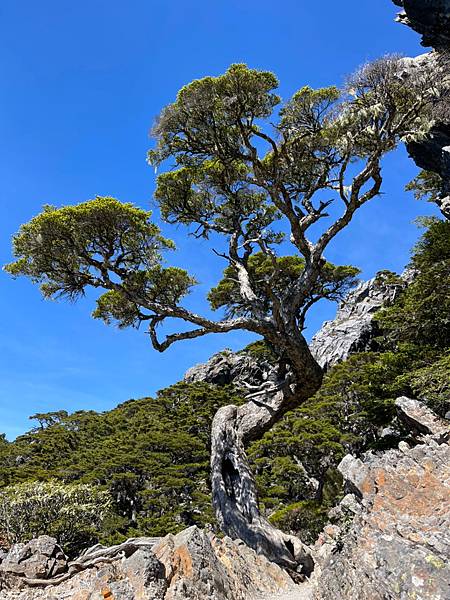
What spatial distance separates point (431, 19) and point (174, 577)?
22961 millimetres

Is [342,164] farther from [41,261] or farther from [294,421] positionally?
[294,421]

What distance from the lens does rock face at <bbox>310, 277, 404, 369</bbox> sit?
35.9m

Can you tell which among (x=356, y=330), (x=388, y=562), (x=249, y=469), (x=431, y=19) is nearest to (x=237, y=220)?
(x=249, y=469)

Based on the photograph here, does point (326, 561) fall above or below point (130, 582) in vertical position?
below

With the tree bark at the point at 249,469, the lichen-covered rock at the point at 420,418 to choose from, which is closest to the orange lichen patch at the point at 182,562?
the tree bark at the point at 249,469

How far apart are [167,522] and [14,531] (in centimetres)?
628

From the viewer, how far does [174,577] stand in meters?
4.64

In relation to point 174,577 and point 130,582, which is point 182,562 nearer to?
point 174,577

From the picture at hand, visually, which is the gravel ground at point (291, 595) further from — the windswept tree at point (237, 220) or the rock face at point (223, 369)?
the rock face at point (223, 369)

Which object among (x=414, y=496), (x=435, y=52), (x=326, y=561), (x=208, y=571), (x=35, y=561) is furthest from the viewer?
(x=435, y=52)

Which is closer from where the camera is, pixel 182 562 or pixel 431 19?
pixel 182 562

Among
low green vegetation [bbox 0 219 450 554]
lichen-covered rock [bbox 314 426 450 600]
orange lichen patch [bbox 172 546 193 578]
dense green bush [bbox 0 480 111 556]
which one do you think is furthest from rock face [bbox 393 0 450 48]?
dense green bush [bbox 0 480 111 556]

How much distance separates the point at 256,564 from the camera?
21.4 ft

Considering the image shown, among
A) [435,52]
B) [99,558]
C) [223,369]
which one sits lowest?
[99,558]
